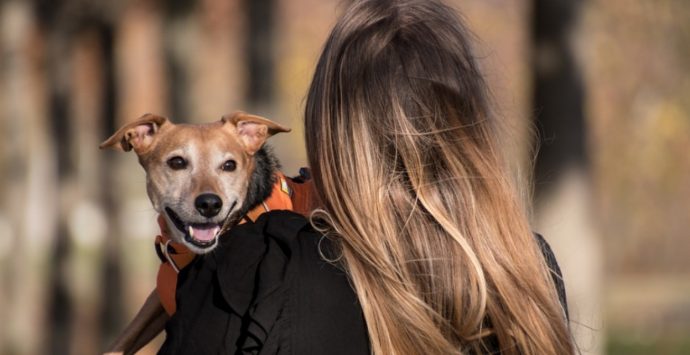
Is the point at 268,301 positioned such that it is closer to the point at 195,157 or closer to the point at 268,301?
the point at 268,301

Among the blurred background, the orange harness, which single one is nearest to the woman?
the orange harness

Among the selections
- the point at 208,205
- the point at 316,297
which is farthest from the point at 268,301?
the point at 208,205

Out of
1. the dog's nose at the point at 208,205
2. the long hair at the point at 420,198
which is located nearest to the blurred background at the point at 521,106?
the dog's nose at the point at 208,205

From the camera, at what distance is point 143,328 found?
164 inches

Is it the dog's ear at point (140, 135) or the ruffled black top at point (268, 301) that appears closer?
the ruffled black top at point (268, 301)

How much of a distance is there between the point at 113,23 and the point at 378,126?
1244cm

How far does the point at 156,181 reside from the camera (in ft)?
15.3

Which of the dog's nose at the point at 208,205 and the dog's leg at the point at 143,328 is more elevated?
the dog's nose at the point at 208,205

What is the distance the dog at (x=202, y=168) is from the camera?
4359 millimetres

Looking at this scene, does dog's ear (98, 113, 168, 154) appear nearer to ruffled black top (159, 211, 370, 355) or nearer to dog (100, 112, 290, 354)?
dog (100, 112, 290, 354)

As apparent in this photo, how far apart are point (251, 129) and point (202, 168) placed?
0.70 feet

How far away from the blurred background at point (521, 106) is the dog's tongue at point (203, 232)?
5232 millimetres

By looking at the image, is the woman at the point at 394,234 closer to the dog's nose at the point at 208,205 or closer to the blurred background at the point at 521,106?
the dog's nose at the point at 208,205

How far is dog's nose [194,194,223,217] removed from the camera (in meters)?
4.35
